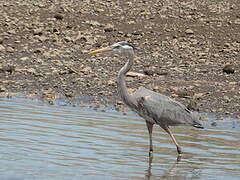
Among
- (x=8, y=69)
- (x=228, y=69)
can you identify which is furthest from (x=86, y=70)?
(x=228, y=69)

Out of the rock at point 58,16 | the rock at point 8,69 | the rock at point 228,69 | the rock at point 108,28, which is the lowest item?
the rock at point 8,69

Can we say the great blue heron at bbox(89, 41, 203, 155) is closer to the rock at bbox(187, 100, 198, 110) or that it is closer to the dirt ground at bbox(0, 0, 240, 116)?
the rock at bbox(187, 100, 198, 110)

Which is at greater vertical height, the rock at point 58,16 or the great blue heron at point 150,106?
the rock at point 58,16

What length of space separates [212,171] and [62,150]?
205 centimetres

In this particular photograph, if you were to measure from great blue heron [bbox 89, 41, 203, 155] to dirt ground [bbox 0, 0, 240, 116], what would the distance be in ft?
8.76

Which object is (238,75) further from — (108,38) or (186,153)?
(186,153)

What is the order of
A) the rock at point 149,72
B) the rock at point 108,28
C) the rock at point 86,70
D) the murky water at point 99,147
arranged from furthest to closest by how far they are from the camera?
the rock at point 108,28 < the rock at point 86,70 < the rock at point 149,72 < the murky water at point 99,147

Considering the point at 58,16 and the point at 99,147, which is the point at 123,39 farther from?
the point at 99,147

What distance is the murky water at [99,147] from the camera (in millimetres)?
8789

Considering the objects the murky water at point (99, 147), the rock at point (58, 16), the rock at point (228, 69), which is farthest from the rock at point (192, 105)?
the rock at point (58, 16)

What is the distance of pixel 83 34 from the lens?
19391 millimetres

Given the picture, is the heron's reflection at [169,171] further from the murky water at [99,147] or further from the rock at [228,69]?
the rock at [228,69]

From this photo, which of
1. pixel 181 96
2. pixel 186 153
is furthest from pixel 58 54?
pixel 186 153

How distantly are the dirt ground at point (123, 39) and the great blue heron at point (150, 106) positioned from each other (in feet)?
8.76
